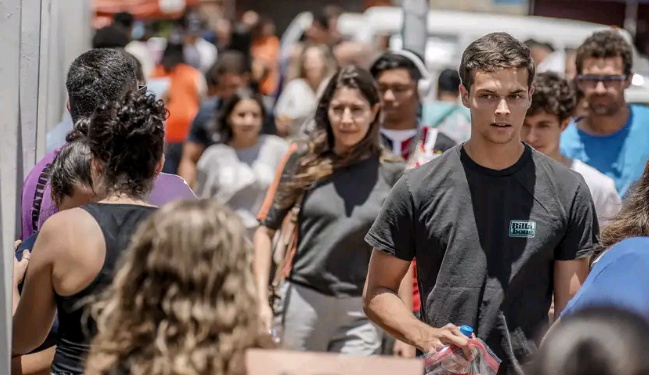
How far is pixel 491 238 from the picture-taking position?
182 inches

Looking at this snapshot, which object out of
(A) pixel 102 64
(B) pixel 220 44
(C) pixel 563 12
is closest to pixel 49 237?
(A) pixel 102 64

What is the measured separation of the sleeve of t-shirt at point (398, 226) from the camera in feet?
15.5

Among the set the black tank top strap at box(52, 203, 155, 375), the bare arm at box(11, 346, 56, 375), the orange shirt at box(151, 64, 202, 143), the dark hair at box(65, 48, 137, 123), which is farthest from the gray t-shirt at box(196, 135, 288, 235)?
the black tank top strap at box(52, 203, 155, 375)

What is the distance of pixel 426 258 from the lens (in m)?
4.73

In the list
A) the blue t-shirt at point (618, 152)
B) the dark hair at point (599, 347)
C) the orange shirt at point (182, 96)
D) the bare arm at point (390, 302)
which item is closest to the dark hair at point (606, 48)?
the blue t-shirt at point (618, 152)

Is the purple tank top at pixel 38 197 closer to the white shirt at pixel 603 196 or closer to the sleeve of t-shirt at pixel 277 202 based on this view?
the sleeve of t-shirt at pixel 277 202

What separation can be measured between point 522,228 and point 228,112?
4954mm

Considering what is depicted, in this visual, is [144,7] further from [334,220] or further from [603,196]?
[603,196]

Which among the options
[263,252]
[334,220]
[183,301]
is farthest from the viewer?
[263,252]

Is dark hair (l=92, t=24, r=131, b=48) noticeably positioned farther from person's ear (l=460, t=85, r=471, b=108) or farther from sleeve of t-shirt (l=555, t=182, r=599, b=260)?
sleeve of t-shirt (l=555, t=182, r=599, b=260)

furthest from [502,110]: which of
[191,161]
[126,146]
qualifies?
[191,161]

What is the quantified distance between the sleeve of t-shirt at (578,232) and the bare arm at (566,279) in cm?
2

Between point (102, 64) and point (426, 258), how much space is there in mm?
1486

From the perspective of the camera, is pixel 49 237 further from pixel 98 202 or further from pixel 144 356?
pixel 144 356
